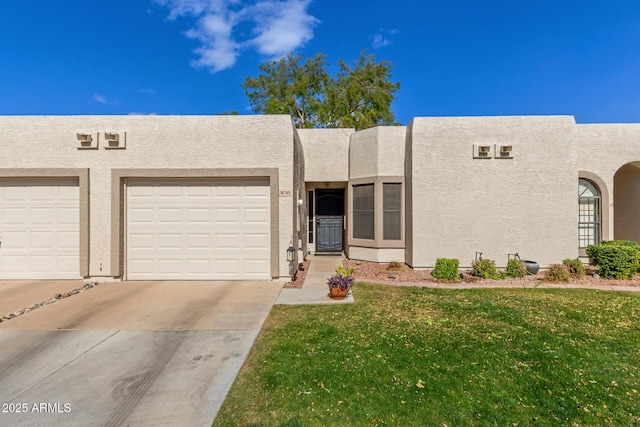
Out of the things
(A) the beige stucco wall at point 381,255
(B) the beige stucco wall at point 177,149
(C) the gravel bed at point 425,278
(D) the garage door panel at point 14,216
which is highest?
(B) the beige stucco wall at point 177,149

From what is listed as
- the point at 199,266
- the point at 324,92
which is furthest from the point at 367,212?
the point at 324,92

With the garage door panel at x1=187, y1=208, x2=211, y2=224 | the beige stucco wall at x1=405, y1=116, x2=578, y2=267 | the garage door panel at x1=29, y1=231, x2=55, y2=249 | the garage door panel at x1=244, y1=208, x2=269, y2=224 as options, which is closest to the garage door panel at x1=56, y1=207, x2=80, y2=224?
the garage door panel at x1=29, y1=231, x2=55, y2=249

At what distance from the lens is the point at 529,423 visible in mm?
2639

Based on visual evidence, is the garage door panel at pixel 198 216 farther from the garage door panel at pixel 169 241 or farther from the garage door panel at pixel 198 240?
the garage door panel at pixel 169 241

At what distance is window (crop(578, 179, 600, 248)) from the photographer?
9.66m

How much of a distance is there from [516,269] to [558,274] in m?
1.00

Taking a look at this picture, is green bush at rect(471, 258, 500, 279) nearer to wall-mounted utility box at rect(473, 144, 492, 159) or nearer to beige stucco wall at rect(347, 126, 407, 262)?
beige stucco wall at rect(347, 126, 407, 262)

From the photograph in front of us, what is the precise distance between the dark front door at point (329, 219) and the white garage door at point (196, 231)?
14.7 feet

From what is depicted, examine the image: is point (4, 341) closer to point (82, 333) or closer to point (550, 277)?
point (82, 333)

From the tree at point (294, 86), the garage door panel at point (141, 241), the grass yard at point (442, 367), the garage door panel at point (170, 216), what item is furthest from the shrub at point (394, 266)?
the tree at point (294, 86)

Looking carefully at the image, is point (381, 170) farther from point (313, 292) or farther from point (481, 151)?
point (313, 292)

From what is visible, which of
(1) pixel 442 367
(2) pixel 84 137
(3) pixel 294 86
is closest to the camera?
(1) pixel 442 367

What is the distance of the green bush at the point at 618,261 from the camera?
7.96 m

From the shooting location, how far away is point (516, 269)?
8.30m
